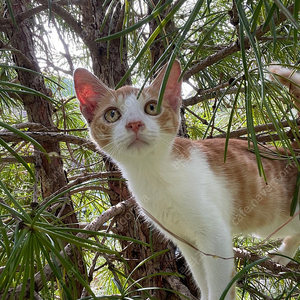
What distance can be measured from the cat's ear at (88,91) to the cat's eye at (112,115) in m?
0.08

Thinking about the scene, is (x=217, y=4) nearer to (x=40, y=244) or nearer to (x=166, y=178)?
(x=166, y=178)

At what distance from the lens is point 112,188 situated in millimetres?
1237

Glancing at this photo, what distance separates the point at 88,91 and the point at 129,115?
0.21 m

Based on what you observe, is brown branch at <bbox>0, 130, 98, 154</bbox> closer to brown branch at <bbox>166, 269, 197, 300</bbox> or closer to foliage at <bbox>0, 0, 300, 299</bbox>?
foliage at <bbox>0, 0, 300, 299</bbox>

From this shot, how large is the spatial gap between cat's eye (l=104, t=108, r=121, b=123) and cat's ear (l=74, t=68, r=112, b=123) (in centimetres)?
8

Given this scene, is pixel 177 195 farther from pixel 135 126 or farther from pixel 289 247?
pixel 289 247

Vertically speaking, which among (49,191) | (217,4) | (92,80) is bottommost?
(49,191)

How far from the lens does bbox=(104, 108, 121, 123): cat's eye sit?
2.96 feet

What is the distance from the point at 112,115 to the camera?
35.9 inches

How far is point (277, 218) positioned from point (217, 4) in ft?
3.09

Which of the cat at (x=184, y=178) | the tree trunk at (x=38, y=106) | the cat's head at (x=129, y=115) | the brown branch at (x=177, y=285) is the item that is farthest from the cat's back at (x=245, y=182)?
the tree trunk at (x=38, y=106)

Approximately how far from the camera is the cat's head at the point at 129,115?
2.72 feet

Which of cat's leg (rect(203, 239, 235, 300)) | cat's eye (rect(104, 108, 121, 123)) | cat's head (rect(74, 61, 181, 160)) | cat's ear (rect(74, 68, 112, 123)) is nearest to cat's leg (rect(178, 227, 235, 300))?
cat's leg (rect(203, 239, 235, 300))

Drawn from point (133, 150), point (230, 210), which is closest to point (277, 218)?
point (230, 210)
